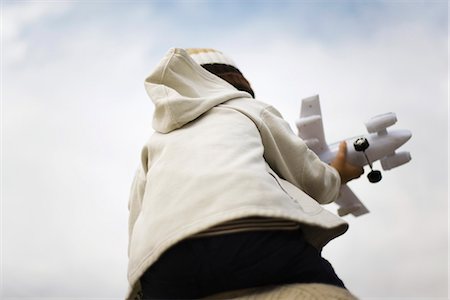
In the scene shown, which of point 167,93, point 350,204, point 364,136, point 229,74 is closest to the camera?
point 167,93

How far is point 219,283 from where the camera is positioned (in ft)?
3.47

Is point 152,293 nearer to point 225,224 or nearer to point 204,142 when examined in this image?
point 225,224

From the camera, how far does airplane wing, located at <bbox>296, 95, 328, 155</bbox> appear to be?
3.13 m

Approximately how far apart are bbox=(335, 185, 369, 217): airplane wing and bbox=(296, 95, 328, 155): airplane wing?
379 millimetres

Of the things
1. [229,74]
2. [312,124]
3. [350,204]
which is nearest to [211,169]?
[229,74]

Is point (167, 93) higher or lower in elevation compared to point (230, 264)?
higher

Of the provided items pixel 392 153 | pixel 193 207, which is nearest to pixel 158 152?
pixel 193 207

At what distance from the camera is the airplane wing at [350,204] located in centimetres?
328

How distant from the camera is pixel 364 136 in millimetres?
3127

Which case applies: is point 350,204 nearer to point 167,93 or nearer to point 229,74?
point 229,74

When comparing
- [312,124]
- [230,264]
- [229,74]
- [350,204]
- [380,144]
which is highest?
[229,74]

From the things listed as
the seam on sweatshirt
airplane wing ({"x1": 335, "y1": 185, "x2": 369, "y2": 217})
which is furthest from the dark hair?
airplane wing ({"x1": 335, "y1": 185, "x2": 369, "y2": 217})

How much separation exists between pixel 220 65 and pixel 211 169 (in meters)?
0.56

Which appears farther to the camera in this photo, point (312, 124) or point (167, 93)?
point (312, 124)
